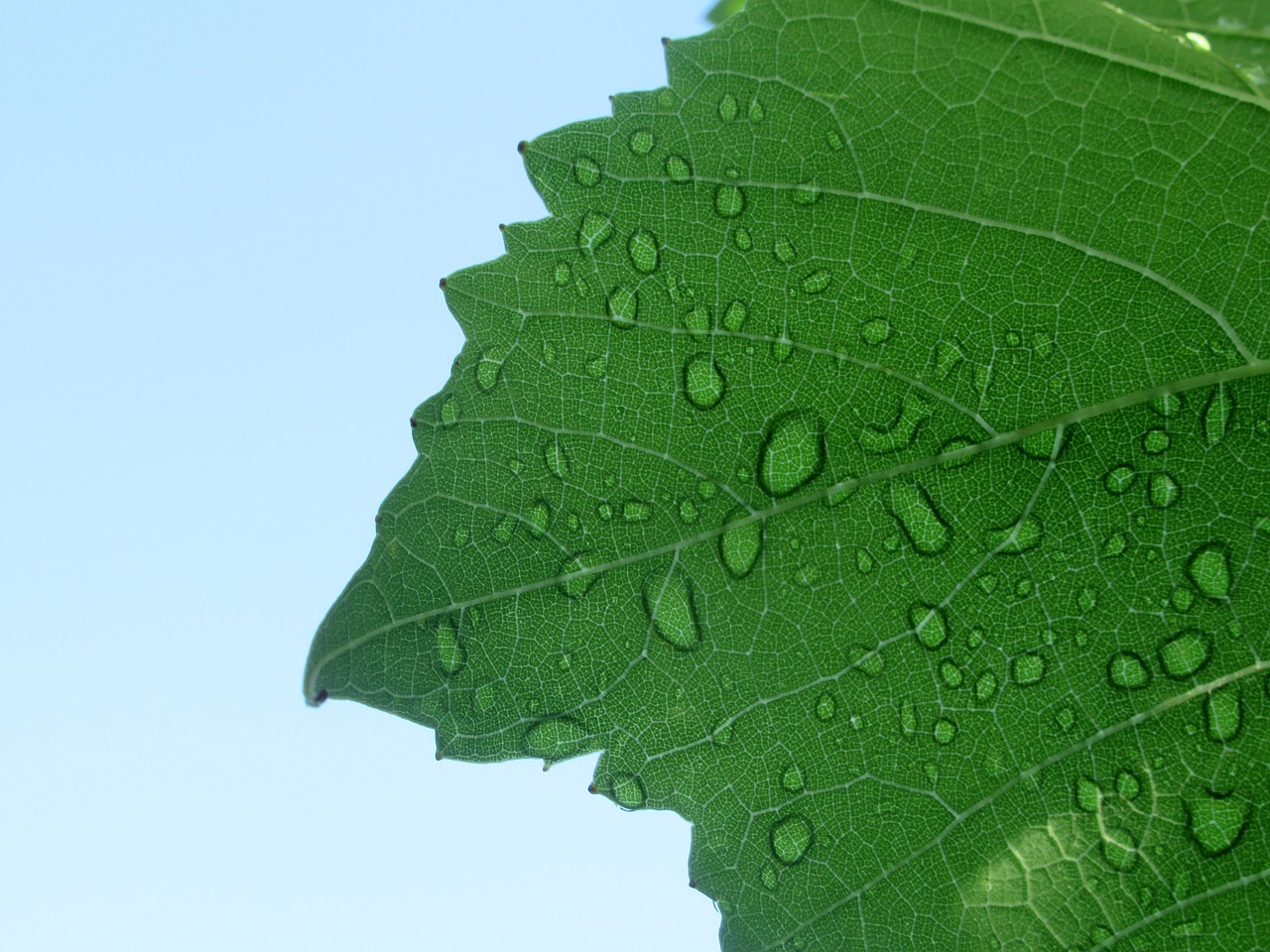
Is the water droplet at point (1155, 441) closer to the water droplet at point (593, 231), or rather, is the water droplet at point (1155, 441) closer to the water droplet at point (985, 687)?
the water droplet at point (985, 687)

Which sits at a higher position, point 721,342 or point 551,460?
point 721,342

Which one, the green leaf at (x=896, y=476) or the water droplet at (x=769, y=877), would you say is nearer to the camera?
the green leaf at (x=896, y=476)

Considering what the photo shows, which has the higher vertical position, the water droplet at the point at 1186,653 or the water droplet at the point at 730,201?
the water droplet at the point at 730,201

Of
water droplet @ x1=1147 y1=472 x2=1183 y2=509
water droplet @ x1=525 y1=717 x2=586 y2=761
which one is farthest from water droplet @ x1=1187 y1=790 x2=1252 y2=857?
water droplet @ x1=525 y1=717 x2=586 y2=761

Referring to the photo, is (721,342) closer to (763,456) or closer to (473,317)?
(763,456)

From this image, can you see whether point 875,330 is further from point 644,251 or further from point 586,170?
point 586,170

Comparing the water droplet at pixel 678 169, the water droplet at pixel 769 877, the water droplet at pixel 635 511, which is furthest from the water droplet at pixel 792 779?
the water droplet at pixel 678 169

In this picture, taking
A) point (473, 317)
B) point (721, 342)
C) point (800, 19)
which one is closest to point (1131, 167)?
point (800, 19)
